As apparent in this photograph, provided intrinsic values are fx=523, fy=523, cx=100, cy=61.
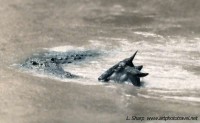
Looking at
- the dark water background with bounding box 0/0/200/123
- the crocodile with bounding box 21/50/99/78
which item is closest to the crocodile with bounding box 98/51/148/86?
the dark water background with bounding box 0/0/200/123

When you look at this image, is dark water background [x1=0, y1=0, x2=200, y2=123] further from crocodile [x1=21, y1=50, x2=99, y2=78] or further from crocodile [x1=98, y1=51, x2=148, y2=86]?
crocodile [x1=21, y1=50, x2=99, y2=78]

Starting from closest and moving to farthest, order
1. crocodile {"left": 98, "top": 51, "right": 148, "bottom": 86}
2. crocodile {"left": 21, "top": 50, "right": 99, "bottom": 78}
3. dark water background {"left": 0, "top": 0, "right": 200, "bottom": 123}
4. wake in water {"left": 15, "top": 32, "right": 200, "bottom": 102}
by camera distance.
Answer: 1. dark water background {"left": 0, "top": 0, "right": 200, "bottom": 123}
2. wake in water {"left": 15, "top": 32, "right": 200, "bottom": 102}
3. crocodile {"left": 98, "top": 51, "right": 148, "bottom": 86}
4. crocodile {"left": 21, "top": 50, "right": 99, "bottom": 78}

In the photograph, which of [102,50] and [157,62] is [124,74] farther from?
[102,50]

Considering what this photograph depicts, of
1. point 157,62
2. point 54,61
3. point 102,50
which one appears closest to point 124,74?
point 157,62

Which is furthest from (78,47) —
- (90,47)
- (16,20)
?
(16,20)

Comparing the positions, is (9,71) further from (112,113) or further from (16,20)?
(16,20)

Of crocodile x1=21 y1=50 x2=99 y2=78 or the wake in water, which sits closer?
the wake in water
